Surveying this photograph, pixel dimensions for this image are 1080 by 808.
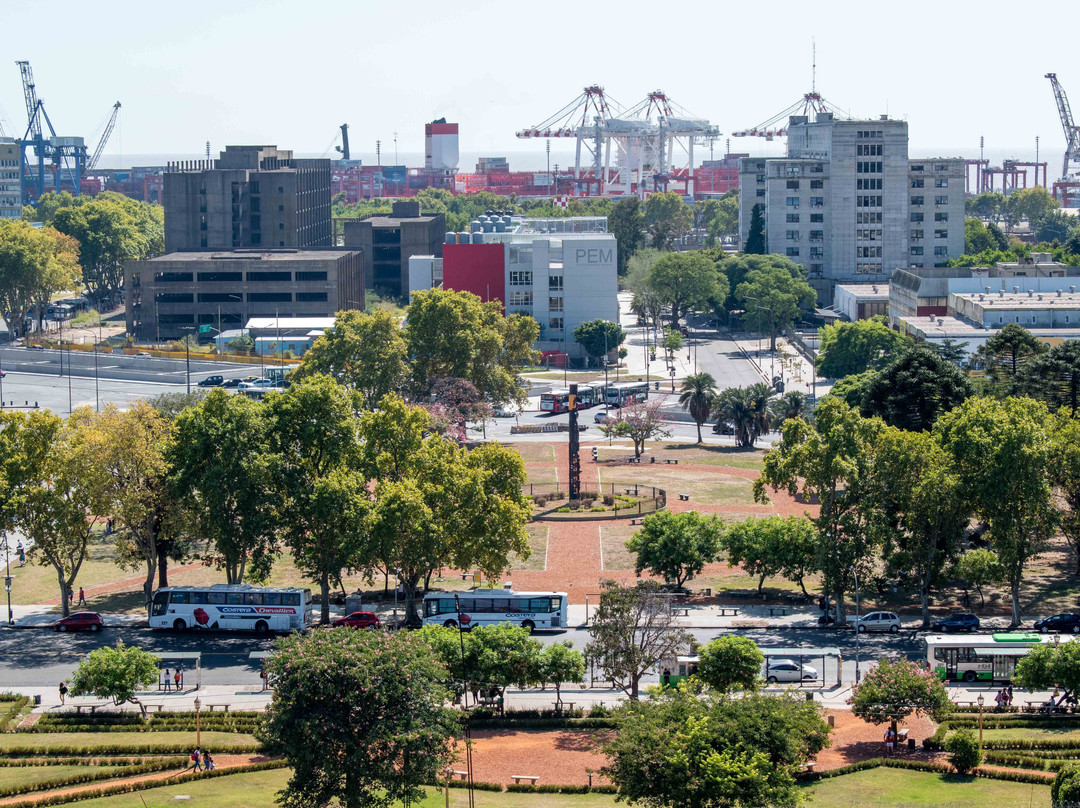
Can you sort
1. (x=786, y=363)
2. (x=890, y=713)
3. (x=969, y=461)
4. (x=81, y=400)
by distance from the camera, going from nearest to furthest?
(x=890, y=713) → (x=969, y=461) → (x=81, y=400) → (x=786, y=363)

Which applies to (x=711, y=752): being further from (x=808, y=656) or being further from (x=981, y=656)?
(x=981, y=656)

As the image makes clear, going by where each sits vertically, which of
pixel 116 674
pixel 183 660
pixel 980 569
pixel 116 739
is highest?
pixel 980 569

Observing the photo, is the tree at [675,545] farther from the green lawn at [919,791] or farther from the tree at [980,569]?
the green lawn at [919,791]

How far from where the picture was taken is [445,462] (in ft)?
221

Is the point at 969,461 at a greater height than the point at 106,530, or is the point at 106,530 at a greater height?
the point at 969,461

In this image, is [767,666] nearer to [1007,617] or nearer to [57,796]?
[1007,617]

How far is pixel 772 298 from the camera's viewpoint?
15025 centimetres

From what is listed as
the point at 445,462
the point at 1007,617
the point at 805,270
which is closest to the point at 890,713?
the point at 1007,617

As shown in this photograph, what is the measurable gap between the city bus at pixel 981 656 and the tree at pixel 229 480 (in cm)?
2965

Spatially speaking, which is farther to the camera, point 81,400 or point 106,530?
point 81,400

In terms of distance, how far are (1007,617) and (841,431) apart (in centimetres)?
1123

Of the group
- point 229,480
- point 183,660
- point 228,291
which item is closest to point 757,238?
point 228,291

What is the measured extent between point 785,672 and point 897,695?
7411mm

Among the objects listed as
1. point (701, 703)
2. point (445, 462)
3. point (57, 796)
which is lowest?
point (57, 796)
